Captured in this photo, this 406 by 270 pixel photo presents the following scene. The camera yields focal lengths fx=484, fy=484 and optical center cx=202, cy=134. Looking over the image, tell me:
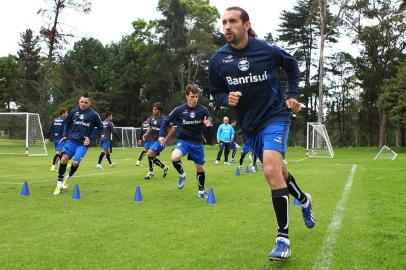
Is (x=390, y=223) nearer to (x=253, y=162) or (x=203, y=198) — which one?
(x=203, y=198)

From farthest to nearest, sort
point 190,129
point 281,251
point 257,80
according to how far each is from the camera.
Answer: point 190,129 < point 257,80 < point 281,251

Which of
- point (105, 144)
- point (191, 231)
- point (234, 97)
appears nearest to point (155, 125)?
point (105, 144)

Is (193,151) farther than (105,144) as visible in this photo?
No

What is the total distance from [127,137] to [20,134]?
20.9 metres

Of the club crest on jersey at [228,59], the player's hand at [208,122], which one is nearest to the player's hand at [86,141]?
the player's hand at [208,122]

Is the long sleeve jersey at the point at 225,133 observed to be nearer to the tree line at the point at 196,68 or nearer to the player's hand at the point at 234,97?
the player's hand at the point at 234,97

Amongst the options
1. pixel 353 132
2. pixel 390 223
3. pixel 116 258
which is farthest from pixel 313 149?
pixel 353 132

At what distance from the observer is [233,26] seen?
5035 mm

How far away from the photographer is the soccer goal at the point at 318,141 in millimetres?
32531

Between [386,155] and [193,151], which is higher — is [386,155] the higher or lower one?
the lower one

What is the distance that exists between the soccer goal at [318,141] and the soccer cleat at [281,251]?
28263 mm

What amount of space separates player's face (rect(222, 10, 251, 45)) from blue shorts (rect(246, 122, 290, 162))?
3.21 feet

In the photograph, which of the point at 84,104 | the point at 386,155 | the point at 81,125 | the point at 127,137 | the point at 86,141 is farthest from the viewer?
the point at 127,137

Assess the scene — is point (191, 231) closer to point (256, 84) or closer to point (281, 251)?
point (281, 251)
